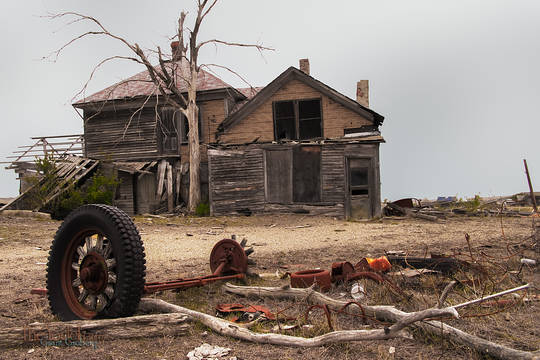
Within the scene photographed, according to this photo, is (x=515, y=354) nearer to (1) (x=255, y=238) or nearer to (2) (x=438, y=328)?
(2) (x=438, y=328)

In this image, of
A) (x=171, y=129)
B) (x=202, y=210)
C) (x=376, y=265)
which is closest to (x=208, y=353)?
(x=376, y=265)

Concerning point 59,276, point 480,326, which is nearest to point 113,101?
point 59,276

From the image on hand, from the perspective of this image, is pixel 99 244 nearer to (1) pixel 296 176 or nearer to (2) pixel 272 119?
(1) pixel 296 176

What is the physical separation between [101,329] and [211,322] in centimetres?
94

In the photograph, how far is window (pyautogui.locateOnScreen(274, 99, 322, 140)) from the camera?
66.9ft

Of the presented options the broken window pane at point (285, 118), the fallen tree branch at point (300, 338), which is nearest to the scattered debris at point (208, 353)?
the fallen tree branch at point (300, 338)

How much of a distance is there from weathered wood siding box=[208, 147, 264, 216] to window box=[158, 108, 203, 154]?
168 inches

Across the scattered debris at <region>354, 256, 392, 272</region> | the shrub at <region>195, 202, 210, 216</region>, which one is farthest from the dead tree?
the scattered debris at <region>354, 256, 392, 272</region>

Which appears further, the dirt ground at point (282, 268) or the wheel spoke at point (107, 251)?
the wheel spoke at point (107, 251)

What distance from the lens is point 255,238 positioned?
40.8 ft

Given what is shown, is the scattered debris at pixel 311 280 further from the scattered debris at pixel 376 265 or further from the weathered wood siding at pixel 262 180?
the weathered wood siding at pixel 262 180

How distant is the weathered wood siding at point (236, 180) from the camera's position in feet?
63.8

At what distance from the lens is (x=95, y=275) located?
171 inches

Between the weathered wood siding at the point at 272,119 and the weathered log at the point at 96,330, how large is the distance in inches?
654
